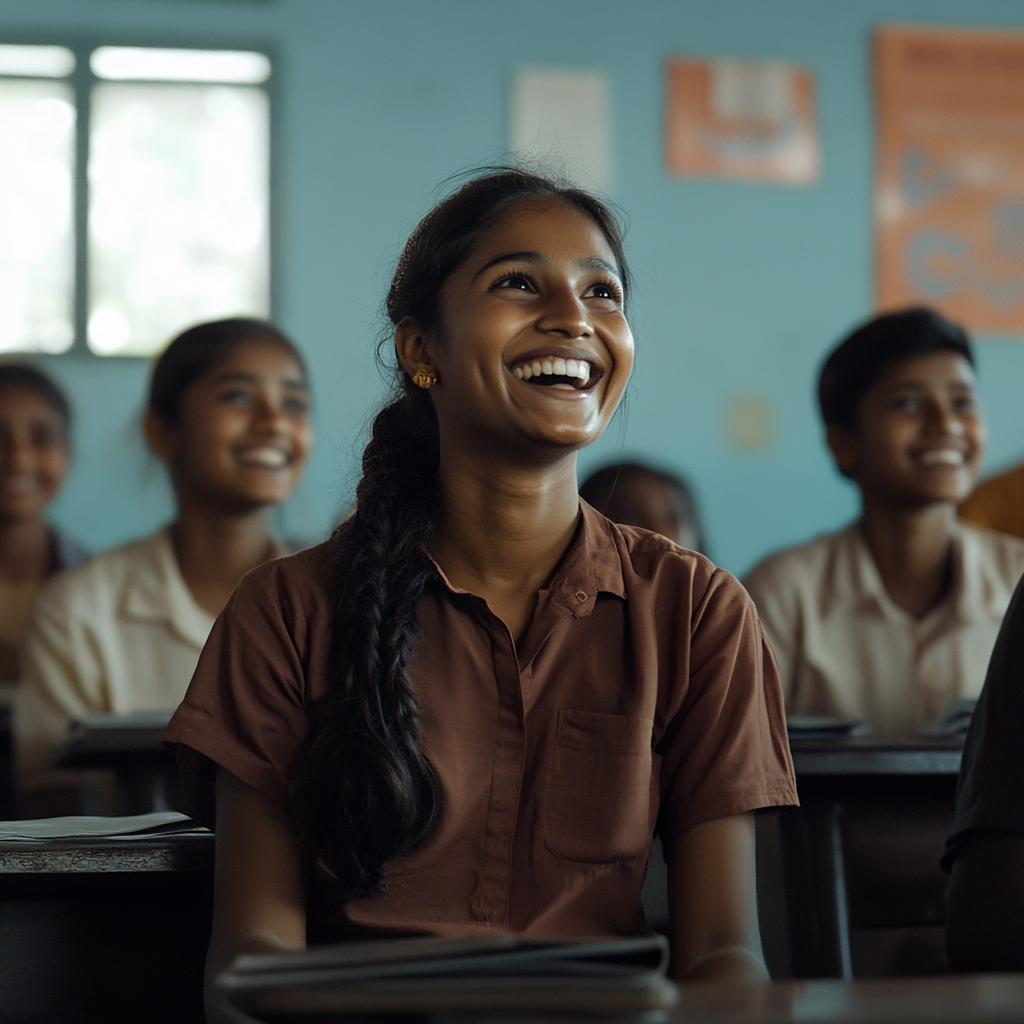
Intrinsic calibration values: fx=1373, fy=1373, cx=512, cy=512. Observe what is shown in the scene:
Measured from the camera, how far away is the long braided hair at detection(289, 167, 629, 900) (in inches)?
41.3

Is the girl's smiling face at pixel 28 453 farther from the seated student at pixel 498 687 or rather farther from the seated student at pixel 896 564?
the seated student at pixel 498 687

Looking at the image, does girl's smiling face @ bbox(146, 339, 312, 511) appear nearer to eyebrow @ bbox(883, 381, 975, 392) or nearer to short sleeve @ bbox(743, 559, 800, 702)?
short sleeve @ bbox(743, 559, 800, 702)

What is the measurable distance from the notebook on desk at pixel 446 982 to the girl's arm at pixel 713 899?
454mm

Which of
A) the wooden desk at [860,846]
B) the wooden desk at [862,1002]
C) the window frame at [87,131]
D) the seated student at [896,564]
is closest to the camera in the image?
the wooden desk at [862,1002]

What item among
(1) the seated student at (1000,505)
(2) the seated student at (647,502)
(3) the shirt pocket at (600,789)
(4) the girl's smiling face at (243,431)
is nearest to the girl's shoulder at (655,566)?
(3) the shirt pocket at (600,789)

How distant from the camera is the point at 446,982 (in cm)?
57

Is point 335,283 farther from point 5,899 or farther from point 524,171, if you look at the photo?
point 5,899

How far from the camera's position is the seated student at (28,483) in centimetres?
308

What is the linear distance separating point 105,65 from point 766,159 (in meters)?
2.01

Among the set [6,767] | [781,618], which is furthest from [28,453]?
[781,618]

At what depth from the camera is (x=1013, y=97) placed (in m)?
4.42

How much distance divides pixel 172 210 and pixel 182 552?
6.58ft

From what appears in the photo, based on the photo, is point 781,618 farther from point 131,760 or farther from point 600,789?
point 600,789

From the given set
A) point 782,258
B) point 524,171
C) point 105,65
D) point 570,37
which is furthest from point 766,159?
point 524,171
